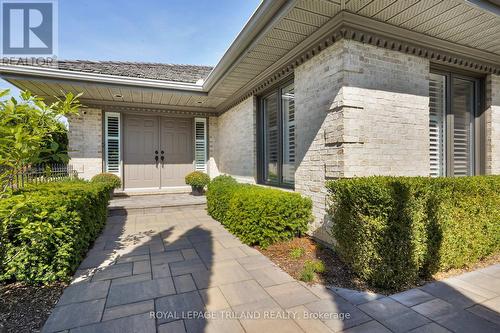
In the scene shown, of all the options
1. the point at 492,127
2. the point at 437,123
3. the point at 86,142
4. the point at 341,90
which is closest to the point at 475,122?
the point at 492,127

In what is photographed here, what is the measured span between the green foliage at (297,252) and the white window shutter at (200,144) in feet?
18.5

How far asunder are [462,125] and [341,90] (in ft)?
9.55

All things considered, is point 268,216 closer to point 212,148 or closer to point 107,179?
point 107,179

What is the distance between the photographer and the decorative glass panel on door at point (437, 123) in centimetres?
444

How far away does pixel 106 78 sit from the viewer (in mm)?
5859

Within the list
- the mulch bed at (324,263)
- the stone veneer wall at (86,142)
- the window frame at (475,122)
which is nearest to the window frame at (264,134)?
the mulch bed at (324,263)

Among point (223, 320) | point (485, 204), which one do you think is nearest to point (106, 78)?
point (223, 320)

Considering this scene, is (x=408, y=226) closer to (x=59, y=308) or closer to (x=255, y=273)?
(x=255, y=273)

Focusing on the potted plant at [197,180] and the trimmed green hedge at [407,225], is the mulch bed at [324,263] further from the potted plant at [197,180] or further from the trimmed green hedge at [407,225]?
the potted plant at [197,180]

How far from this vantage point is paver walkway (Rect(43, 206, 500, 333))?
79.1 inches

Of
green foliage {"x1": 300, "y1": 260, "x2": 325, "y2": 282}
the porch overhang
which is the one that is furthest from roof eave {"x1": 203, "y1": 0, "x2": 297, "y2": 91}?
green foliage {"x1": 300, "y1": 260, "x2": 325, "y2": 282}

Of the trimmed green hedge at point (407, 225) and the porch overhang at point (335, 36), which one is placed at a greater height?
the porch overhang at point (335, 36)

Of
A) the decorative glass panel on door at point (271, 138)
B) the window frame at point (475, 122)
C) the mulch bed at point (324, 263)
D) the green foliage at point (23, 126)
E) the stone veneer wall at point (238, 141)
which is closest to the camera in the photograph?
the green foliage at point (23, 126)

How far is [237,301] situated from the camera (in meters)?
2.36
